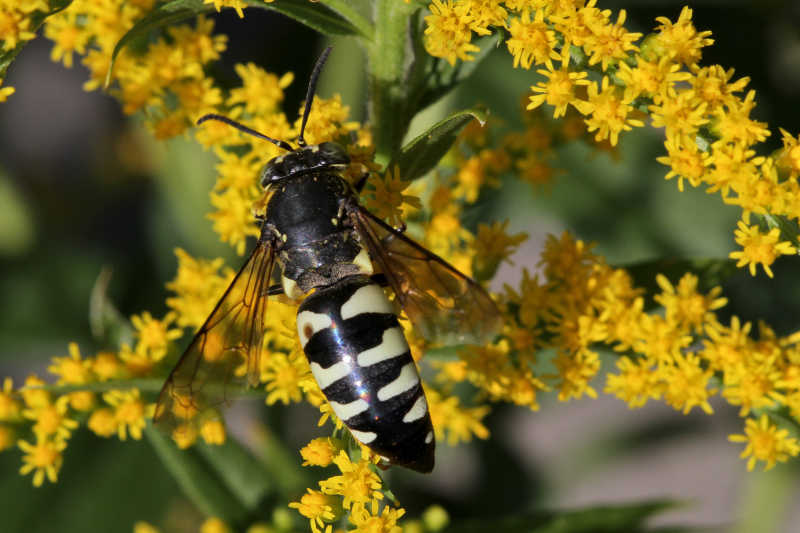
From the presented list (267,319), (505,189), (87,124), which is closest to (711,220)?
(505,189)

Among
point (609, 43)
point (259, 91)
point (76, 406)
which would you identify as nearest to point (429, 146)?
point (609, 43)

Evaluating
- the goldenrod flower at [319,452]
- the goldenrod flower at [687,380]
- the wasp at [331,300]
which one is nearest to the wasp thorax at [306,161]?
the wasp at [331,300]

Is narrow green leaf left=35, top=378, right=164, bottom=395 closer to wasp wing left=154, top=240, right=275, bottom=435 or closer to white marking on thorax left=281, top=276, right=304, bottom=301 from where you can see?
wasp wing left=154, top=240, right=275, bottom=435

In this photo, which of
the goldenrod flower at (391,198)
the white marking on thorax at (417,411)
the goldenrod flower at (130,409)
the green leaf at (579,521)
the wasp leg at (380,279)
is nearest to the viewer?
the white marking on thorax at (417,411)

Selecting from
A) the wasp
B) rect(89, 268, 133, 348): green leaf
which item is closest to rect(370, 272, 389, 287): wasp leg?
the wasp

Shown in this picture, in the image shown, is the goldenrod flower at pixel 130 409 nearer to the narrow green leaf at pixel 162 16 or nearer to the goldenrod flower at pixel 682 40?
the narrow green leaf at pixel 162 16

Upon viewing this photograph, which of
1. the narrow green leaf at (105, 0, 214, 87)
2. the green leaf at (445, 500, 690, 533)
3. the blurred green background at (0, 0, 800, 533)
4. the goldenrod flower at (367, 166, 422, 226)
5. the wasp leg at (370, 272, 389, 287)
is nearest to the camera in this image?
the narrow green leaf at (105, 0, 214, 87)
